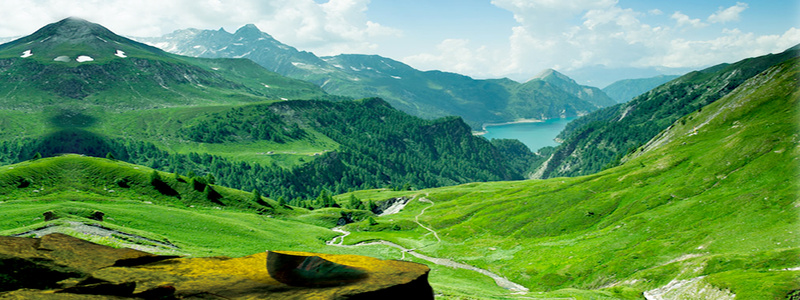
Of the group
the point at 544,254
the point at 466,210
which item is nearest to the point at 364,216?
the point at 466,210

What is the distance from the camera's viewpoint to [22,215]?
46.6 m

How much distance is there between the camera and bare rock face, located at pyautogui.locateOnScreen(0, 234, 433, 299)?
1275 centimetres

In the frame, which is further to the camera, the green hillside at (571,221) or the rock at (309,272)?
the green hillside at (571,221)

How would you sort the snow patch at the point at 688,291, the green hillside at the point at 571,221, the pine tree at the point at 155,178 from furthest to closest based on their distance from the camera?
the pine tree at the point at 155,178, the green hillside at the point at 571,221, the snow patch at the point at 688,291

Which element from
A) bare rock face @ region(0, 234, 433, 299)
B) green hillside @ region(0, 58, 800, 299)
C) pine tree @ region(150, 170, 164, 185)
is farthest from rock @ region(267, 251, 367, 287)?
pine tree @ region(150, 170, 164, 185)

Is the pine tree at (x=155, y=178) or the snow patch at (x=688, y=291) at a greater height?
the pine tree at (x=155, y=178)

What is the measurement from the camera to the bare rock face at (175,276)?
→ 1275cm

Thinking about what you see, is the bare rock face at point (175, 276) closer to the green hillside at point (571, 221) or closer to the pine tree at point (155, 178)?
the green hillside at point (571, 221)

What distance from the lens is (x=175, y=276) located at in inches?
567

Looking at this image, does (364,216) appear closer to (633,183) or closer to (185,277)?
(633,183)

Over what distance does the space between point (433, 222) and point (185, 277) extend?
9887cm

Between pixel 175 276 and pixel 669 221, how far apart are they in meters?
72.6

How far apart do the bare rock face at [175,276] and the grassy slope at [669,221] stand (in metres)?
36.7

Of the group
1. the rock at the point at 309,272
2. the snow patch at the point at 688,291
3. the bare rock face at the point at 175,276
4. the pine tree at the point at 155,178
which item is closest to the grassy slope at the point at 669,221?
the snow patch at the point at 688,291
